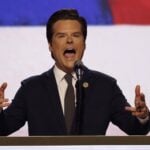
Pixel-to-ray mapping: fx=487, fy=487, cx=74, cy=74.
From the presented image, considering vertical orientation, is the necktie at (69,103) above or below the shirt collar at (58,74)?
below

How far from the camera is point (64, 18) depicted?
224cm

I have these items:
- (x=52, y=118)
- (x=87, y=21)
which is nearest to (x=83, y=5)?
(x=87, y=21)

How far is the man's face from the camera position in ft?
7.21

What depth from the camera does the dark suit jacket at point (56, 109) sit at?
2145mm

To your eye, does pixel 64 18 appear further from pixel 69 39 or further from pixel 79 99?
pixel 79 99

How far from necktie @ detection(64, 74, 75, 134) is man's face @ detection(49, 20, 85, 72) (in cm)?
5

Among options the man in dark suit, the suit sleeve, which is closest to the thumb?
the man in dark suit

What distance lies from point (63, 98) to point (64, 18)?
367mm

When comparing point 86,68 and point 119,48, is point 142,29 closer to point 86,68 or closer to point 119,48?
point 119,48

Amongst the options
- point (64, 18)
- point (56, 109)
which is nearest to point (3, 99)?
point (56, 109)

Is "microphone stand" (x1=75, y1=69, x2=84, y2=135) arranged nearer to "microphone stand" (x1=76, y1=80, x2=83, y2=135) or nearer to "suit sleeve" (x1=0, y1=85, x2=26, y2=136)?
"microphone stand" (x1=76, y1=80, x2=83, y2=135)

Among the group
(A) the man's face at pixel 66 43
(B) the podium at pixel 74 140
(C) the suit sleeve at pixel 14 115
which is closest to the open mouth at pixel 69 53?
(A) the man's face at pixel 66 43

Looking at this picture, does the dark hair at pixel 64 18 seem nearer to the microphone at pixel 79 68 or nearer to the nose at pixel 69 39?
the nose at pixel 69 39

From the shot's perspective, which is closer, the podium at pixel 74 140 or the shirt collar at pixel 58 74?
the podium at pixel 74 140
